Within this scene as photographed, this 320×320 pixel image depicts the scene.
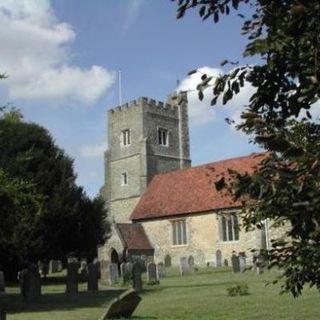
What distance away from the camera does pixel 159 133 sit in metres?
66.4

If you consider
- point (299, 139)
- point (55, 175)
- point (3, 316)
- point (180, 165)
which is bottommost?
point (3, 316)

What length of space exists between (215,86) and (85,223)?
29.2 metres

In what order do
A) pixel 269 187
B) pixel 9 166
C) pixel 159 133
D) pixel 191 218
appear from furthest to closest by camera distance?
pixel 159 133, pixel 191 218, pixel 9 166, pixel 269 187

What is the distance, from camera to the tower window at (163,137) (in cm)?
6641

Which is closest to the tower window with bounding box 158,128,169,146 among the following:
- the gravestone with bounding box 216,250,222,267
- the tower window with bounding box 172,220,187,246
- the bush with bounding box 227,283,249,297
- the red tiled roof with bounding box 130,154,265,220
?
the red tiled roof with bounding box 130,154,265,220

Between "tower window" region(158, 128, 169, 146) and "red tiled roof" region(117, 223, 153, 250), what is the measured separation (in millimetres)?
18033

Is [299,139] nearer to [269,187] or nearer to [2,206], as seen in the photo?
[269,187]

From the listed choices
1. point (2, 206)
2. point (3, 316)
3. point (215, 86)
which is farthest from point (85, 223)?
point (215, 86)

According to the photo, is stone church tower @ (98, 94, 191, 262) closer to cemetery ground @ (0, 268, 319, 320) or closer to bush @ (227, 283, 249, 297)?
cemetery ground @ (0, 268, 319, 320)

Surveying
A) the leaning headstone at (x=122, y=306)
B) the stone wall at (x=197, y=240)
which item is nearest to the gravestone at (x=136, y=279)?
the leaning headstone at (x=122, y=306)

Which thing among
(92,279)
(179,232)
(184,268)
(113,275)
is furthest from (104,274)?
(179,232)

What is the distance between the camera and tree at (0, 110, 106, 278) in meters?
29.0

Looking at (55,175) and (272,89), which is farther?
(55,175)

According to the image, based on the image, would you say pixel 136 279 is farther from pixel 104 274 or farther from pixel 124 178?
pixel 124 178
